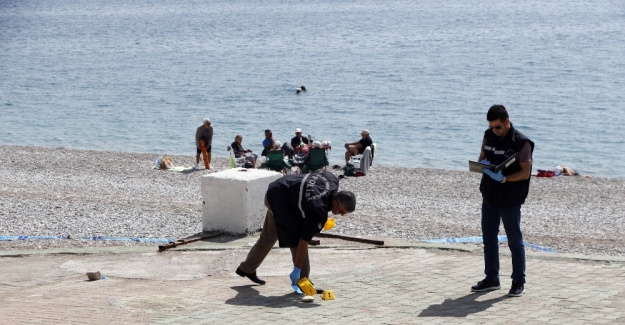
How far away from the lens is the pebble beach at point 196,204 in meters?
13.2

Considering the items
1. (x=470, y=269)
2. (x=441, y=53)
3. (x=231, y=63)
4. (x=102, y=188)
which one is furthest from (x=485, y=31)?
(x=470, y=269)

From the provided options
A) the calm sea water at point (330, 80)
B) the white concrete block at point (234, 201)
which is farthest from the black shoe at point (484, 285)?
the calm sea water at point (330, 80)

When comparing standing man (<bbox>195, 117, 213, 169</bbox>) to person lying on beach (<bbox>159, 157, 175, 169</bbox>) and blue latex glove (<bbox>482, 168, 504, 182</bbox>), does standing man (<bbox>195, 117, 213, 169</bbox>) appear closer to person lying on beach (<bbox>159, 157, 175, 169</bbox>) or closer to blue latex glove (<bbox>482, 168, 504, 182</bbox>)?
person lying on beach (<bbox>159, 157, 175, 169</bbox>)

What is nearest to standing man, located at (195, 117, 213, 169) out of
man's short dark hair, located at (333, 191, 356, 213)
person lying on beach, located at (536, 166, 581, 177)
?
person lying on beach, located at (536, 166, 581, 177)

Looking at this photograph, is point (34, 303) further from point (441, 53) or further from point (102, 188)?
point (441, 53)

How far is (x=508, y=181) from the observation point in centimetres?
790

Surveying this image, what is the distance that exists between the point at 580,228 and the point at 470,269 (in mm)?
7823

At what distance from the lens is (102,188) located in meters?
19.0

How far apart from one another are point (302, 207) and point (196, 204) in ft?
27.4

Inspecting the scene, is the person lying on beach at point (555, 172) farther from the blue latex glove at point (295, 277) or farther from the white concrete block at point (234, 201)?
the blue latex glove at point (295, 277)

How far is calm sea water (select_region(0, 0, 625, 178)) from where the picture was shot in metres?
36.3

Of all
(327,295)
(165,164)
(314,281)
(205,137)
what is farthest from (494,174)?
(165,164)

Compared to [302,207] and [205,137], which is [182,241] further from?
[205,137]

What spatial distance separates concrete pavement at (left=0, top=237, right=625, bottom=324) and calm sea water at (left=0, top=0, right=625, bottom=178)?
2029 cm
